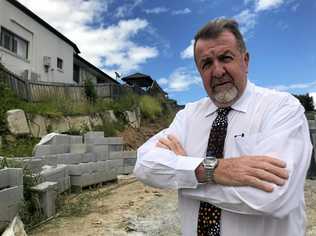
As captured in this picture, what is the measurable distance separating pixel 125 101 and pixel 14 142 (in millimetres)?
6955

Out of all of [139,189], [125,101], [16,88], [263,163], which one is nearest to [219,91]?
[263,163]

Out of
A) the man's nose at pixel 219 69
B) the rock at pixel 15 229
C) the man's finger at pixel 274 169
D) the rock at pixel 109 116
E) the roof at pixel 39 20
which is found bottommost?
the rock at pixel 15 229

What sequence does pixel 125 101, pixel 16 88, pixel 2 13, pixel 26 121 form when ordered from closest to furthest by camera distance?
1. pixel 26 121
2. pixel 16 88
3. pixel 2 13
4. pixel 125 101

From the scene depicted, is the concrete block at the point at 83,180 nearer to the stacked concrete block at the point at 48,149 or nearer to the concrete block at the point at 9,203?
the stacked concrete block at the point at 48,149

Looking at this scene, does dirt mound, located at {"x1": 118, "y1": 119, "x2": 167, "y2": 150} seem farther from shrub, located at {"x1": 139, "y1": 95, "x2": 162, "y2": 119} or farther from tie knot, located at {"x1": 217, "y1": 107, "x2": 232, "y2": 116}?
tie knot, located at {"x1": 217, "y1": 107, "x2": 232, "y2": 116}

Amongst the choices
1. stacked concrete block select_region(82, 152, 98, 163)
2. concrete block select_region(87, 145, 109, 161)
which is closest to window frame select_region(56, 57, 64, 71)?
concrete block select_region(87, 145, 109, 161)

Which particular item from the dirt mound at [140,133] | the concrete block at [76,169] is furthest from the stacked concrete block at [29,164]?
the dirt mound at [140,133]

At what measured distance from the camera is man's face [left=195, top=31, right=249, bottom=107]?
172cm

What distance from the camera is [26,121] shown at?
10695mm

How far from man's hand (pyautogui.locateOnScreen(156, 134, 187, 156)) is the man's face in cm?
26

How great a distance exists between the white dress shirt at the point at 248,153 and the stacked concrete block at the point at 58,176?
15.3 feet

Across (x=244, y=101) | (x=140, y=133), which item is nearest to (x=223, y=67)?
(x=244, y=101)

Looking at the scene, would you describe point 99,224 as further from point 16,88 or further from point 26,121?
point 16,88

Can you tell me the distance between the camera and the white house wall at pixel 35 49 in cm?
1539
